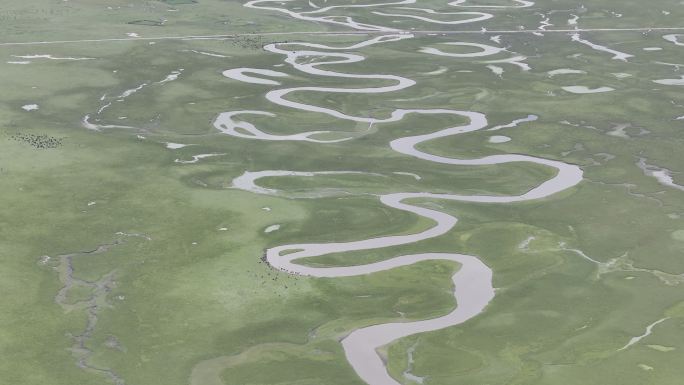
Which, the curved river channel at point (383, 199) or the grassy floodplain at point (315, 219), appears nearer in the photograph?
the grassy floodplain at point (315, 219)

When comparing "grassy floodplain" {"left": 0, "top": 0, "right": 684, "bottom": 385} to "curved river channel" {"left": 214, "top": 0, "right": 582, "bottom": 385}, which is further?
"curved river channel" {"left": 214, "top": 0, "right": 582, "bottom": 385}

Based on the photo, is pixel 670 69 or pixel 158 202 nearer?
pixel 158 202

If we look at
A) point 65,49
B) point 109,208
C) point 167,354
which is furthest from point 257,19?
point 167,354

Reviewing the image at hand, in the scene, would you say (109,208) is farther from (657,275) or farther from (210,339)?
(657,275)
